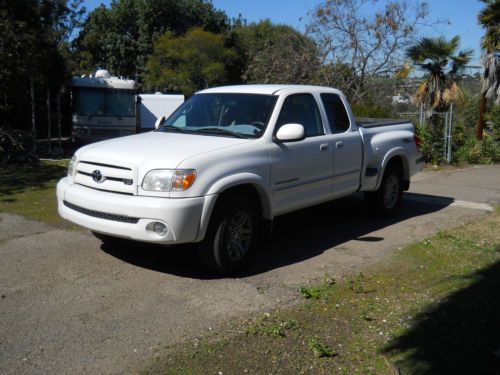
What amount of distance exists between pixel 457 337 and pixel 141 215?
2820mm

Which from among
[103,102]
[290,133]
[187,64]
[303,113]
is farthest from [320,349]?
[187,64]

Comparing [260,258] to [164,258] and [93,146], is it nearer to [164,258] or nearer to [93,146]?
[164,258]

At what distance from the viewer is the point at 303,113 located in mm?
6945

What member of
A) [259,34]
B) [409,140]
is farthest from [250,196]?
[259,34]

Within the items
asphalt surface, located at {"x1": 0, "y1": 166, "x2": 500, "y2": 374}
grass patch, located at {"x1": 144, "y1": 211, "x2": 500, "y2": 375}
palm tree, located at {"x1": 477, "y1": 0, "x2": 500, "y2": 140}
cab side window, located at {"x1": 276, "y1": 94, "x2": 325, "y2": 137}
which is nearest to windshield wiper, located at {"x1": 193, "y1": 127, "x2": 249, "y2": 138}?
cab side window, located at {"x1": 276, "y1": 94, "x2": 325, "y2": 137}

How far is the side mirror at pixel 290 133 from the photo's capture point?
6.15 meters

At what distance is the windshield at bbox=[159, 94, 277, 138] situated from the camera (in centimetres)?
636

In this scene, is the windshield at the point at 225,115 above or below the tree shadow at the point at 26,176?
above

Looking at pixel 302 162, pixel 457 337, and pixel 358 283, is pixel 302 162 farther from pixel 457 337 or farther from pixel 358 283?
pixel 457 337

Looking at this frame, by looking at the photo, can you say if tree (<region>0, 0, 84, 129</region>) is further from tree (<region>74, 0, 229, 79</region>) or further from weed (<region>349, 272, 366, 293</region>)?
tree (<region>74, 0, 229, 79</region>)

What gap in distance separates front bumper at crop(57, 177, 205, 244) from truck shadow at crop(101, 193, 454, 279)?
0.70 meters

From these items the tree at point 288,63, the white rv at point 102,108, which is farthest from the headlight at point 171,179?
the tree at point 288,63

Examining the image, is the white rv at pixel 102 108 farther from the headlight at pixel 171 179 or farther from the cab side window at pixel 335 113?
the headlight at pixel 171 179

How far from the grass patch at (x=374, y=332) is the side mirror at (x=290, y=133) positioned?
5.10 feet
